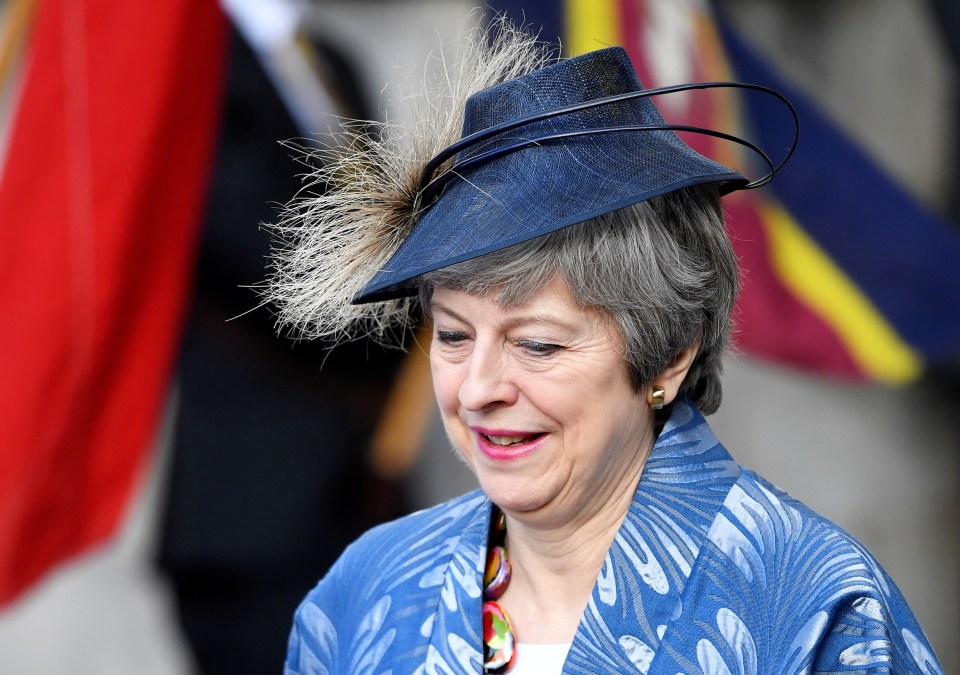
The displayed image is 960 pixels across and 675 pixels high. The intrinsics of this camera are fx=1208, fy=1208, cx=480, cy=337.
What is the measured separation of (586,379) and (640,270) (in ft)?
0.47

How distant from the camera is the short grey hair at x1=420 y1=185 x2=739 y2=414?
1.39 m

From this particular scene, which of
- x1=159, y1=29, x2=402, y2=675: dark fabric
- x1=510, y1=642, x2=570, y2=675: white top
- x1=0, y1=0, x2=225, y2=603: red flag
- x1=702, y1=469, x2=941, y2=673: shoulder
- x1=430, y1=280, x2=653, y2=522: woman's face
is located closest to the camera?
x1=702, y1=469, x2=941, y2=673: shoulder

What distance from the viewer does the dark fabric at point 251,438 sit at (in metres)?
3.14

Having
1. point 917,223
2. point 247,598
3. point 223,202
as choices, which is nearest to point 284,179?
point 223,202

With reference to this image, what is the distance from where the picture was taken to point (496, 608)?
1615mm

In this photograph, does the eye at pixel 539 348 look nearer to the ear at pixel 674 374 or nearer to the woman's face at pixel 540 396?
the woman's face at pixel 540 396

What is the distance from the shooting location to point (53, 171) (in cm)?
267

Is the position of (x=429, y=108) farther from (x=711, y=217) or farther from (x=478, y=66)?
(x=711, y=217)

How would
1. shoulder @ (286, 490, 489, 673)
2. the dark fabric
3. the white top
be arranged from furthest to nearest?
1. the dark fabric
2. shoulder @ (286, 490, 489, 673)
3. the white top

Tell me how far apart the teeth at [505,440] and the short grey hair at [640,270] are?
0.16 m

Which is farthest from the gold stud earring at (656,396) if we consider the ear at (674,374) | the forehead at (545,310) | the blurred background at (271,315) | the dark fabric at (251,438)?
the dark fabric at (251,438)

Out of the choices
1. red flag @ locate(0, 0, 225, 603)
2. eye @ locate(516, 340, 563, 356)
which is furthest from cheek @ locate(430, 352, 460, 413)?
red flag @ locate(0, 0, 225, 603)

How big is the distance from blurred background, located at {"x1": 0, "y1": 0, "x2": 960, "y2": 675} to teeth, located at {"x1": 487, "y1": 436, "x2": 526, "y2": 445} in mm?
931

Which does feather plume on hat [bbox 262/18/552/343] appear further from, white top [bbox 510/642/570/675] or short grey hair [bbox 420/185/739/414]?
white top [bbox 510/642/570/675]
